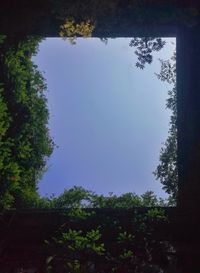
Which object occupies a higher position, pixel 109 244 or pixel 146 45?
pixel 146 45

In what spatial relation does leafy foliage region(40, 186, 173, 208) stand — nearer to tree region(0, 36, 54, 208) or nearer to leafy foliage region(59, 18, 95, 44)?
tree region(0, 36, 54, 208)

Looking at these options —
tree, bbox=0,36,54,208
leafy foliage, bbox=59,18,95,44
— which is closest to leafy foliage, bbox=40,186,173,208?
tree, bbox=0,36,54,208

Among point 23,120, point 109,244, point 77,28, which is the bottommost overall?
point 109,244

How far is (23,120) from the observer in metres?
17.7

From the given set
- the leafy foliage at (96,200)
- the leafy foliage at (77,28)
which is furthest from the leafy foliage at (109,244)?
the leafy foliage at (77,28)

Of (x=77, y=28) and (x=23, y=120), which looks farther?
(x=23, y=120)

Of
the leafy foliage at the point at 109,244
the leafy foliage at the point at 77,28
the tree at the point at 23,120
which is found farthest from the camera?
the tree at the point at 23,120

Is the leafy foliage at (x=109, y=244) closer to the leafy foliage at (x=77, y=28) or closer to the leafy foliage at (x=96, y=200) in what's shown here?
the leafy foliage at (x=96, y=200)

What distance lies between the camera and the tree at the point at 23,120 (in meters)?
16.5

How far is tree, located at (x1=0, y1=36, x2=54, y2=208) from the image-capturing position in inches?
650

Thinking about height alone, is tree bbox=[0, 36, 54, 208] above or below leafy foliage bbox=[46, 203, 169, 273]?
above

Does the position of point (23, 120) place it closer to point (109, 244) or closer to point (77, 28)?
point (77, 28)

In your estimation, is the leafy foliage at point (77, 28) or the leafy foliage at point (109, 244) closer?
the leafy foliage at point (109, 244)

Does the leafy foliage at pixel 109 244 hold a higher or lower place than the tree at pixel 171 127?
lower
